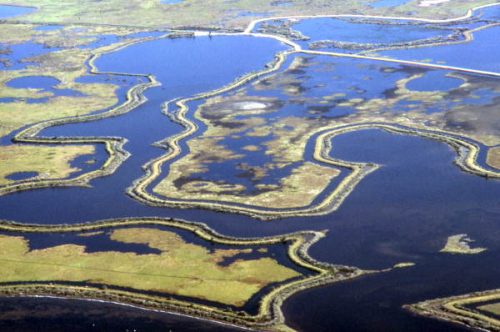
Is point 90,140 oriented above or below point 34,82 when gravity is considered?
below

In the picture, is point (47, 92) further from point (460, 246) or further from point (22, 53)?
point (460, 246)

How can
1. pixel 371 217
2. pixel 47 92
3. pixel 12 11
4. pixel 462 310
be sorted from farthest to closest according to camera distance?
pixel 12 11 < pixel 47 92 < pixel 371 217 < pixel 462 310

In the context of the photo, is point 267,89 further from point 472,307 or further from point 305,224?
point 472,307

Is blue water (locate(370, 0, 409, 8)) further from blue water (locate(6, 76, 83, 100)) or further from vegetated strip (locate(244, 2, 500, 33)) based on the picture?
blue water (locate(6, 76, 83, 100))

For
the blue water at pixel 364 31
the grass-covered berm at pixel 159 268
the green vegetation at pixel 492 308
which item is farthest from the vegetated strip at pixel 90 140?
the green vegetation at pixel 492 308

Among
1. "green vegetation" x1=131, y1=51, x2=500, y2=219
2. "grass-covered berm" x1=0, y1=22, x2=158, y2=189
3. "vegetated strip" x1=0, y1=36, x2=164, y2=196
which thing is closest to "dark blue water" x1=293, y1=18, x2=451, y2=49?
"green vegetation" x1=131, y1=51, x2=500, y2=219

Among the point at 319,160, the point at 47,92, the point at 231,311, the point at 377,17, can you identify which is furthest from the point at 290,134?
the point at 377,17

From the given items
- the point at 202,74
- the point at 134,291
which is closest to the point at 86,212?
the point at 134,291
